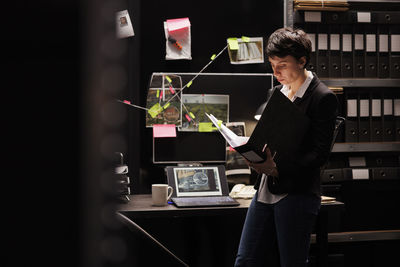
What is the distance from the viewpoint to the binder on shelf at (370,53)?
3.06 metres

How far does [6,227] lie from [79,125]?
4cm

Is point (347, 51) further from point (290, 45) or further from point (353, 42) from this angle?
point (290, 45)

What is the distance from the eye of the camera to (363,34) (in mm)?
3062

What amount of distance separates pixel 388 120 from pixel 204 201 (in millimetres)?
1441

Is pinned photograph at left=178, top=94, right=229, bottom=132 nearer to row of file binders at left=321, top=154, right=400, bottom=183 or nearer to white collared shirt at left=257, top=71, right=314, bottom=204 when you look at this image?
row of file binders at left=321, top=154, right=400, bottom=183

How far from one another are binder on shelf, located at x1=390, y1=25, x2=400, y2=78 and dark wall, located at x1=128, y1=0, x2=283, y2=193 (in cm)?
74

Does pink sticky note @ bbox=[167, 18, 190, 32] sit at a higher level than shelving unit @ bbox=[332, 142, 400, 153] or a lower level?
higher

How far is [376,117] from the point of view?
3.05 meters

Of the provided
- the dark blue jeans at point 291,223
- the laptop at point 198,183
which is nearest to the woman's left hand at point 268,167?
the dark blue jeans at point 291,223

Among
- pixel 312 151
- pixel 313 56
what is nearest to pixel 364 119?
pixel 313 56

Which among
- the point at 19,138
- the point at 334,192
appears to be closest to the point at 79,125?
the point at 19,138

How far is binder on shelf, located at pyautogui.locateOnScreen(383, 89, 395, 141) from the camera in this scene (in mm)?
3059

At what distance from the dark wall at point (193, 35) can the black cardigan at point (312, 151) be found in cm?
132

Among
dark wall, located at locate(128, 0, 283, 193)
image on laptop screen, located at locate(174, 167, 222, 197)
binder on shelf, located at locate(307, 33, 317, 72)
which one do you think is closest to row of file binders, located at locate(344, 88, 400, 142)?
binder on shelf, located at locate(307, 33, 317, 72)
